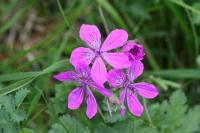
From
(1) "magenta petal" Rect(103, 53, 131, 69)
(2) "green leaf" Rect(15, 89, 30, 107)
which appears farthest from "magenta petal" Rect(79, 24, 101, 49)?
(2) "green leaf" Rect(15, 89, 30, 107)

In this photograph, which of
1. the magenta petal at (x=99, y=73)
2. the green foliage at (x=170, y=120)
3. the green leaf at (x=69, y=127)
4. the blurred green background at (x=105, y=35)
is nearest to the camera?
the magenta petal at (x=99, y=73)

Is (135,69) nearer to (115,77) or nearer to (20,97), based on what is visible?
(115,77)

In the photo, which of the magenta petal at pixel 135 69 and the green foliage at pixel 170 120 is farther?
the green foliage at pixel 170 120

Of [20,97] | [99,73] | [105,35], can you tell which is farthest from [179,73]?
[20,97]

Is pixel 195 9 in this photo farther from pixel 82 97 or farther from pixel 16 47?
pixel 16 47

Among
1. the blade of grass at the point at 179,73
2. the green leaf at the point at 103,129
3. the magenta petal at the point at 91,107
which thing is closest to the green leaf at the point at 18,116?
the magenta petal at the point at 91,107

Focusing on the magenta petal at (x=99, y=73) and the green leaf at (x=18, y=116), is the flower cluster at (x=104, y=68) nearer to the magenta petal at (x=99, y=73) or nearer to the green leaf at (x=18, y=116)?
the magenta petal at (x=99, y=73)
